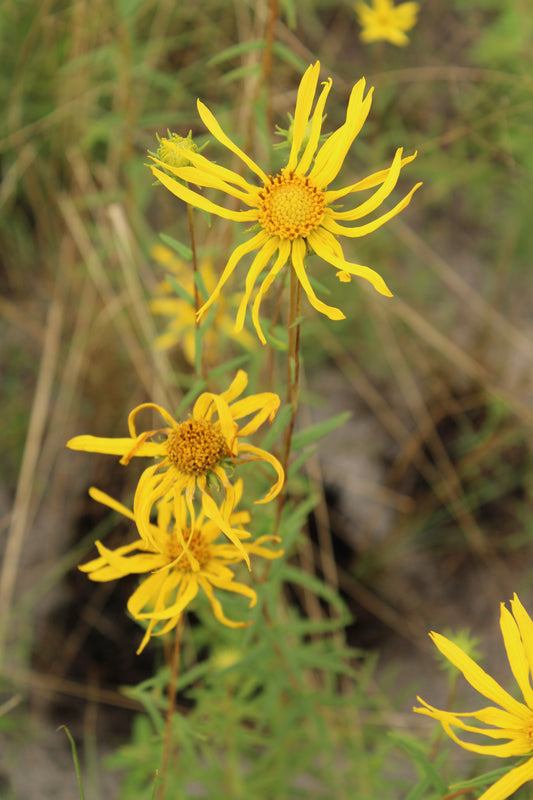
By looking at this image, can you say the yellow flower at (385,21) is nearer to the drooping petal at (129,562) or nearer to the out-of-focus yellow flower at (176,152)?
the out-of-focus yellow flower at (176,152)

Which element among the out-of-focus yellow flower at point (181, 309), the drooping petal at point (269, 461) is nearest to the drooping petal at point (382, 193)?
the drooping petal at point (269, 461)

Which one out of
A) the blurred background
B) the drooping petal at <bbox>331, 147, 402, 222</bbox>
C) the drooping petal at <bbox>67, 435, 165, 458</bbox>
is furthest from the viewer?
the blurred background

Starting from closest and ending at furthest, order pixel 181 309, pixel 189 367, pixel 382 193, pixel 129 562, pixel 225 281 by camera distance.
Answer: pixel 382 193 < pixel 225 281 < pixel 129 562 < pixel 181 309 < pixel 189 367

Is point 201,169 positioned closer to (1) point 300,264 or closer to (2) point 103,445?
(1) point 300,264

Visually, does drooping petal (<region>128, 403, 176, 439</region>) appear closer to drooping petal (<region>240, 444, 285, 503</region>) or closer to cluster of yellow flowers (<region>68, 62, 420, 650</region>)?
cluster of yellow flowers (<region>68, 62, 420, 650</region>)

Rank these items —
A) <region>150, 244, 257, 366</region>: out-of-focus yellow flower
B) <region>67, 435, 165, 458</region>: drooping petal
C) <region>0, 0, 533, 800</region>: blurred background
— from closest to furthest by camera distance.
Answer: <region>67, 435, 165, 458</region>: drooping petal < <region>0, 0, 533, 800</region>: blurred background < <region>150, 244, 257, 366</region>: out-of-focus yellow flower

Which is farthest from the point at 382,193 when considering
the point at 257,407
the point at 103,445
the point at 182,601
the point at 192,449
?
the point at 182,601

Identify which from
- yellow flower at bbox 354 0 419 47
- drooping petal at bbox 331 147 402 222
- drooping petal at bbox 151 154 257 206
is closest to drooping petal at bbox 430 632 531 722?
drooping petal at bbox 331 147 402 222

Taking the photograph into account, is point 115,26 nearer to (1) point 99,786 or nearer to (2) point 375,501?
(2) point 375,501
